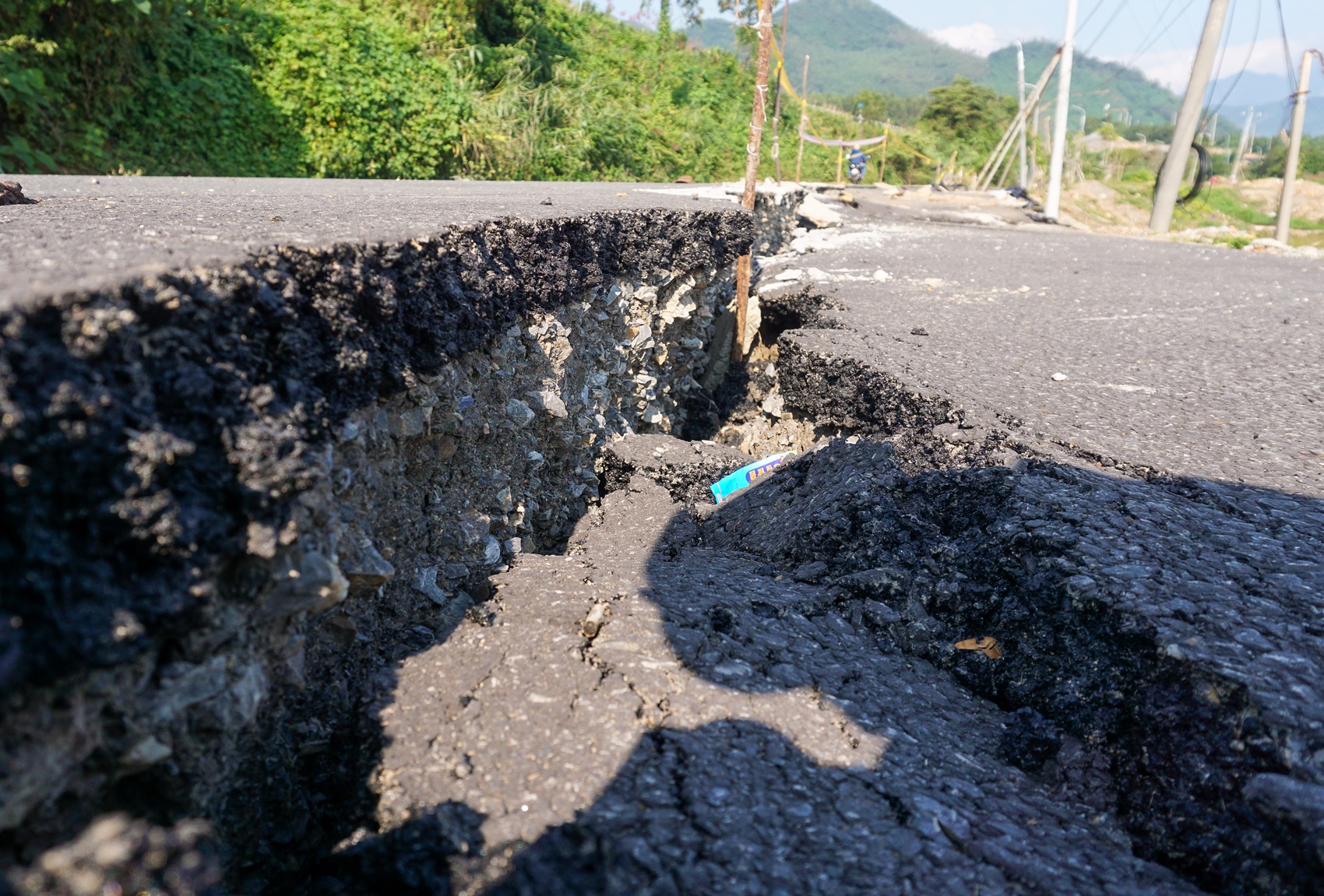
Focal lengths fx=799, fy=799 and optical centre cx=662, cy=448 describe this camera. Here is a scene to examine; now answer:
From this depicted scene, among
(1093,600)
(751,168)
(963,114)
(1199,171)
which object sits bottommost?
(1093,600)

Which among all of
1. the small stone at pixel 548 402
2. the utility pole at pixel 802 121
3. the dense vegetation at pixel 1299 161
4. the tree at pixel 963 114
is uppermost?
the dense vegetation at pixel 1299 161

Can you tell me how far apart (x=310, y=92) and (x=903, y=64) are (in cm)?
18519

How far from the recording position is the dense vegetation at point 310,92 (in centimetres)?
670

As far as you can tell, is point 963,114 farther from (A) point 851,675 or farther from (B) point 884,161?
(A) point 851,675

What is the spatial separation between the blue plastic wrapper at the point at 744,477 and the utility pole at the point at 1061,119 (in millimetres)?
13558

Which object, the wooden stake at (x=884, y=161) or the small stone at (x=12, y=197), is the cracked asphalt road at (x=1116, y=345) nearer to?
the small stone at (x=12, y=197)

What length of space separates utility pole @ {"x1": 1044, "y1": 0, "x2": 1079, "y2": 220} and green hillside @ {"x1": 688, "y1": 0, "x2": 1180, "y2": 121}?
135 metres

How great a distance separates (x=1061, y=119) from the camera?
14594 millimetres

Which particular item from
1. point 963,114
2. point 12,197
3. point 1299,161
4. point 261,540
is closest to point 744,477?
point 261,540

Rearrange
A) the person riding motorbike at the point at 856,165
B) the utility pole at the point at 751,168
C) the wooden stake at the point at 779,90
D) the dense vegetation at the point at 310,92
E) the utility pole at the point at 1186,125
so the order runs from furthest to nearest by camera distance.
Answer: the person riding motorbike at the point at 856,165
the utility pole at the point at 1186,125
the wooden stake at the point at 779,90
the dense vegetation at the point at 310,92
the utility pole at the point at 751,168

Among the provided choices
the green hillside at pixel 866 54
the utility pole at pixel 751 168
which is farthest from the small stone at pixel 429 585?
the green hillside at pixel 866 54

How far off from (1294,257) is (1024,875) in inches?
345

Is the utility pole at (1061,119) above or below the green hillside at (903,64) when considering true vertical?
below

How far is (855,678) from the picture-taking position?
1939 millimetres
